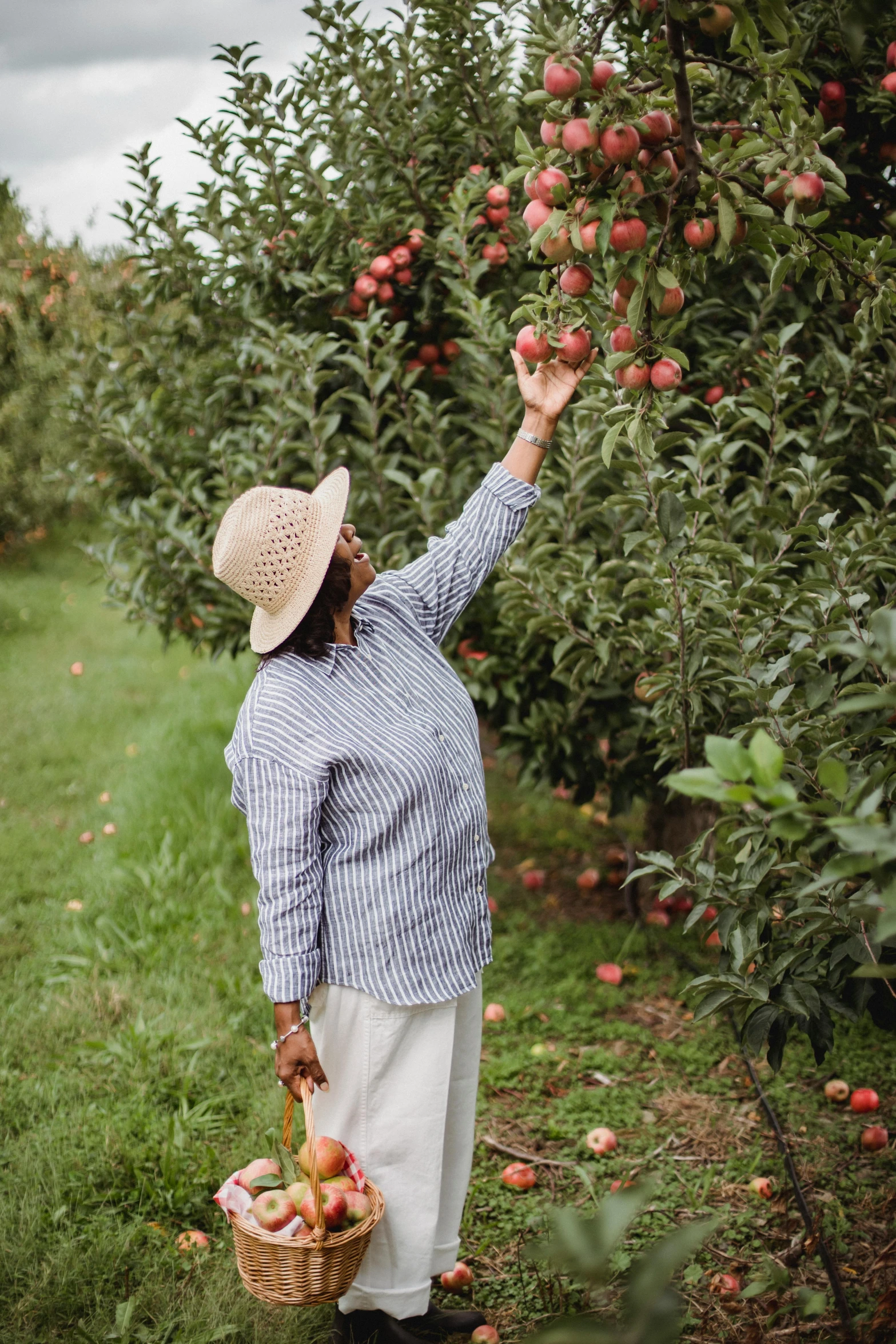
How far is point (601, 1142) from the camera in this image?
286 cm

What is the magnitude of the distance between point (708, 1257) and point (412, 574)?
1750 millimetres

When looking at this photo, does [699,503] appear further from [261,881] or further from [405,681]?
[261,881]

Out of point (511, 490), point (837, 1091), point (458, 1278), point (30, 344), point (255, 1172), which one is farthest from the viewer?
point (30, 344)

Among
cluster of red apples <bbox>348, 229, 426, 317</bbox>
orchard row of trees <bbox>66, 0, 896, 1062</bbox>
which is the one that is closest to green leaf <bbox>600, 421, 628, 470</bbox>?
orchard row of trees <bbox>66, 0, 896, 1062</bbox>

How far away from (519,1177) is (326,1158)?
3.19ft

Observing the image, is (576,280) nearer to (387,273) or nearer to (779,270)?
(779,270)

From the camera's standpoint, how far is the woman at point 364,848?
1896 mm

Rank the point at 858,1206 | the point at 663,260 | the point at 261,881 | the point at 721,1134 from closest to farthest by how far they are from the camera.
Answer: the point at 663,260
the point at 261,881
the point at 858,1206
the point at 721,1134

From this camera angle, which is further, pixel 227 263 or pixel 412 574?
pixel 227 263

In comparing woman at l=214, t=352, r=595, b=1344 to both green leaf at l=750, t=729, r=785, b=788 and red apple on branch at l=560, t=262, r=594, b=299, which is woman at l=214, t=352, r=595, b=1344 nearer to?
red apple on branch at l=560, t=262, r=594, b=299

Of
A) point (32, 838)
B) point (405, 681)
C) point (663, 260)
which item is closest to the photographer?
point (663, 260)

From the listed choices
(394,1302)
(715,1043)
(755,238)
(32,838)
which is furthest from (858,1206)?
(32,838)

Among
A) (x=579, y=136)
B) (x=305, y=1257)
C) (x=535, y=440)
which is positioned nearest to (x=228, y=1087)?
(x=305, y=1257)

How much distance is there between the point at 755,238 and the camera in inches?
66.7
